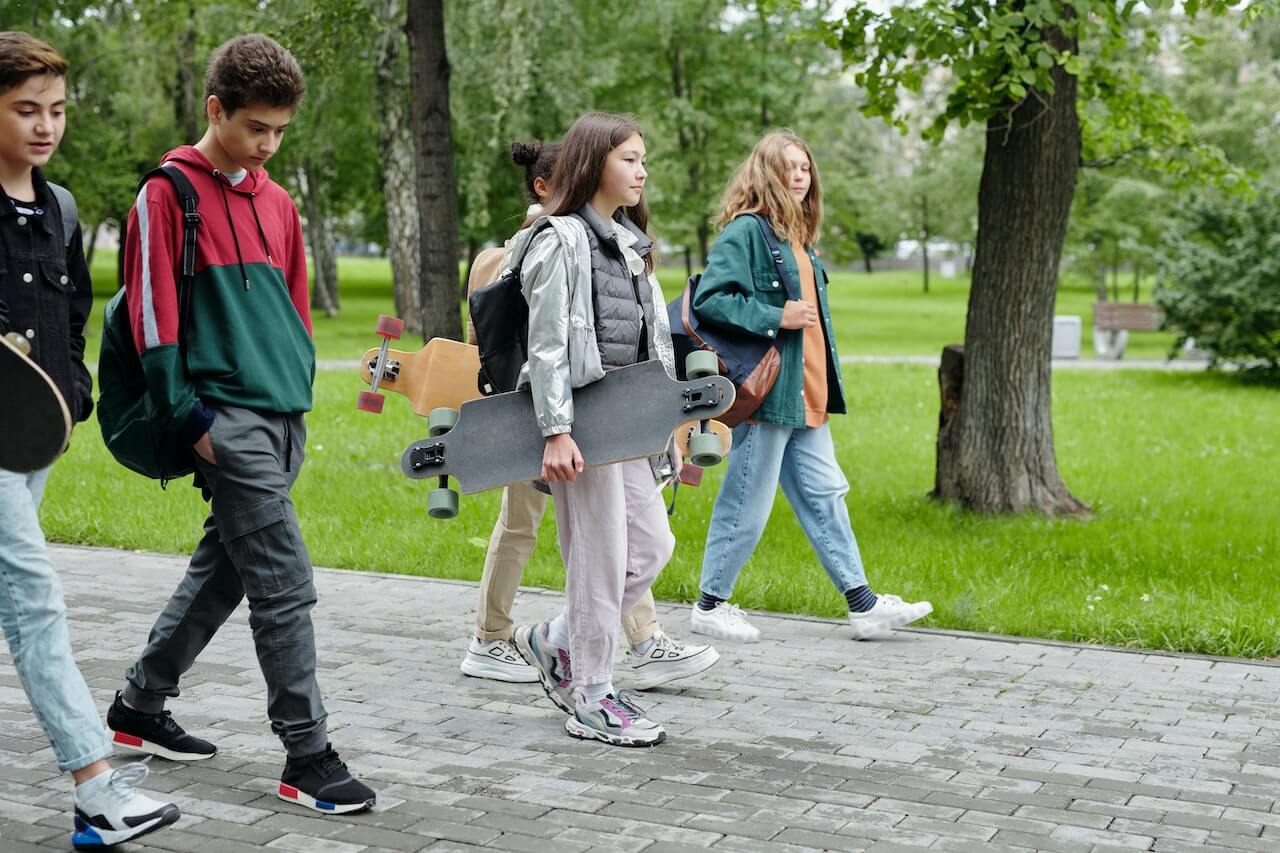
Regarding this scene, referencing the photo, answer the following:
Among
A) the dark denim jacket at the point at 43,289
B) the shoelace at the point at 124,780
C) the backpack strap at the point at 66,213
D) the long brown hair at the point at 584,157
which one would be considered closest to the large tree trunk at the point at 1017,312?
the long brown hair at the point at 584,157

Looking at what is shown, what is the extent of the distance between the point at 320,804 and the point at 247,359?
113cm

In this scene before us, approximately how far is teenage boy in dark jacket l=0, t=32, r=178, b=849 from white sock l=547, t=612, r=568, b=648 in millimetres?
1628

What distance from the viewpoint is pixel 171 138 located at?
40.3 meters

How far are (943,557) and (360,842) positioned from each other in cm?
477

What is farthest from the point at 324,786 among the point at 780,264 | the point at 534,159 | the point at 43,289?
the point at 780,264

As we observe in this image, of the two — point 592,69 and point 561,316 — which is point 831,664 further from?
Result: point 592,69

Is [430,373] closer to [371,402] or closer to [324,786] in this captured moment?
[371,402]

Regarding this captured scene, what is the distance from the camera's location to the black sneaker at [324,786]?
13.2ft

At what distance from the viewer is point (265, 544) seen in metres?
4.06

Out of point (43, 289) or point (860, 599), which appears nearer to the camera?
point (43, 289)

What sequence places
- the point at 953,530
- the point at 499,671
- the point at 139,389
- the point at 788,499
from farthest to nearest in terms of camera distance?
1. the point at 953,530
2. the point at 788,499
3. the point at 499,671
4. the point at 139,389

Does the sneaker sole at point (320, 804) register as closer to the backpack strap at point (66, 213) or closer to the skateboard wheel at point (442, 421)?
the skateboard wheel at point (442, 421)

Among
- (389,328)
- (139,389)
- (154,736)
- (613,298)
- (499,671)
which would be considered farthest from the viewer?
(499,671)

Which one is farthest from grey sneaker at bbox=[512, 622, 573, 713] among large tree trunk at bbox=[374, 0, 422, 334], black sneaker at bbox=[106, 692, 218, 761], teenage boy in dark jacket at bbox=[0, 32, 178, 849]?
large tree trunk at bbox=[374, 0, 422, 334]
